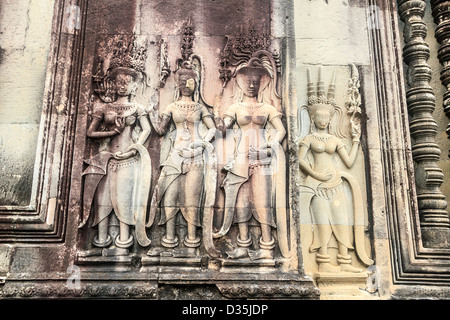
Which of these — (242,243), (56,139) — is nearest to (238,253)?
(242,243)

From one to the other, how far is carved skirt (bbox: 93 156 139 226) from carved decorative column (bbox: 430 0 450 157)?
4.80 metres

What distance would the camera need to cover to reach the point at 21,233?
5.30 m

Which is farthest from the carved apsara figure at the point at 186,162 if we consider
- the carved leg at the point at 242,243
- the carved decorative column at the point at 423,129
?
the carved decorative column at the point at 423,129

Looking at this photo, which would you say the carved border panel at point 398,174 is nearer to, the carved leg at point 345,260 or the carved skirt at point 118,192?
the carved leg at point 345,260

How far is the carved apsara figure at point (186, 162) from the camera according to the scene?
213 inches

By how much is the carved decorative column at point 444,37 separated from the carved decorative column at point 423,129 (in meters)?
0.30

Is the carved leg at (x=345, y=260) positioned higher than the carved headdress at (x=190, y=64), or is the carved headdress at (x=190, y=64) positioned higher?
the carved headdress at (x=190, y=64)

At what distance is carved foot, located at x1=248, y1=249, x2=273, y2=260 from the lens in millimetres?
5273

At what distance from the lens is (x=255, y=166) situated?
5.55m

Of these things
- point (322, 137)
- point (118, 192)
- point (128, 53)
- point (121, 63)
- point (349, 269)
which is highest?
point (128, 53)

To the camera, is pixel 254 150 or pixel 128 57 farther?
pixel 128 57

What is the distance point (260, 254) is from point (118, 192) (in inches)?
77.0

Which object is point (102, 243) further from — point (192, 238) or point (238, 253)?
point (238, 253)
